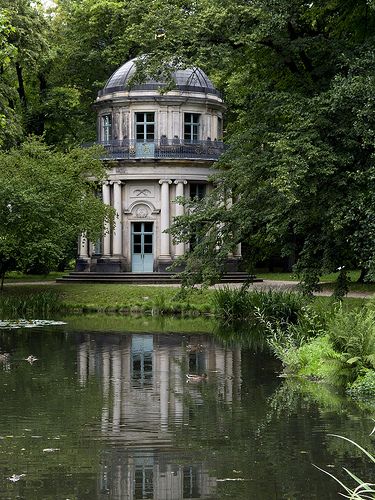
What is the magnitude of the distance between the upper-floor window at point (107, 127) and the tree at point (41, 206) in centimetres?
780

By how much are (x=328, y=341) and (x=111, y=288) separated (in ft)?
70.6

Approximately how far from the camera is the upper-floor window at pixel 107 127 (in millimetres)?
46344

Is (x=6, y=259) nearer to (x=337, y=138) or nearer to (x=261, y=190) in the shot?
(x=261, y=190)

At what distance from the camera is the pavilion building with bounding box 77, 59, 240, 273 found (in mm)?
45156

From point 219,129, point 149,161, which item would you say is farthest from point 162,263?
point 219,129

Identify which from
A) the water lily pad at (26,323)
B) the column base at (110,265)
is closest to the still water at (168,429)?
the water lily pad at (26,323)

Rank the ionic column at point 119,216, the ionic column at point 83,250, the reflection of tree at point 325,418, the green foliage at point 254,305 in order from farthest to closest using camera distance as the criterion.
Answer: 1. the ionic column at point 83,250
2. the ionic column at point 119,216
3. the green foliage at point 254,305
4. the reflection of tree at point 325,418

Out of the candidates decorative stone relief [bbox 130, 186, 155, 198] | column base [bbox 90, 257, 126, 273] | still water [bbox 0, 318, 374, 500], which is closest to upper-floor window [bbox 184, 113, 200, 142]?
decorative stone relief [bbox 130, 186, 155, 198]

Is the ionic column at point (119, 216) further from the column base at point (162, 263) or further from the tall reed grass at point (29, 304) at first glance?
the tall reed grass at point (29, 304)

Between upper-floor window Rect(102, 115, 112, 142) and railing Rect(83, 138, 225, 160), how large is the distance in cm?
78

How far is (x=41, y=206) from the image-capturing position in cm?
3425

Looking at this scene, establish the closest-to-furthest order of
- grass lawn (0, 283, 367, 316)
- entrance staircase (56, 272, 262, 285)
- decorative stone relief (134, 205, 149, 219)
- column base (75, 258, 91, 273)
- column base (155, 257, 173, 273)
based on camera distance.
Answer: grass lawn (0, 283, 367, 316), entrance staircase (56, 272, 262, 285), column base (155, 257, 173, 273), decorative stone relief (134, 205, 149, 219), column base (75, 258, 91, 273)

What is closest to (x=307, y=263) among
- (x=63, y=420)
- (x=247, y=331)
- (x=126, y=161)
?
(x=247, y=331)

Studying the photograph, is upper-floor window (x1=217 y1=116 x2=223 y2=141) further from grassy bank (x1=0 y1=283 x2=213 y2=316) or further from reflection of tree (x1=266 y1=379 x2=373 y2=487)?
reflection of tree (x1=266 y1=379 x2=373 y2=487)
